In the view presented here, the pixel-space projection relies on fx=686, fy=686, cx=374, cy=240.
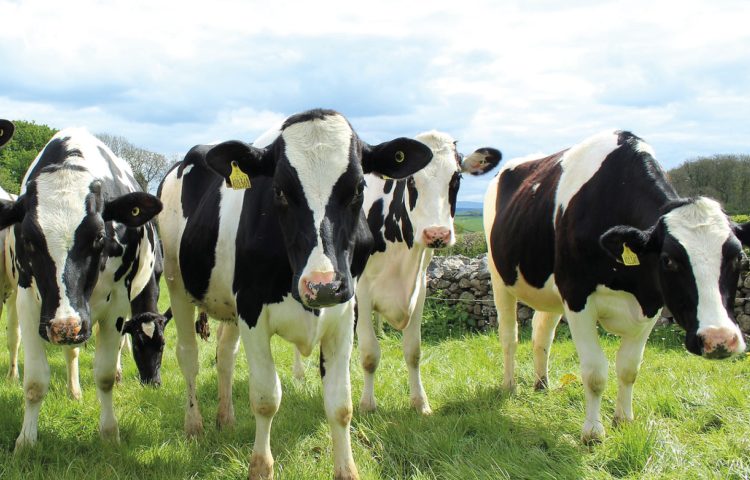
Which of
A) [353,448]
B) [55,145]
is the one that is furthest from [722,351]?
[55,145]

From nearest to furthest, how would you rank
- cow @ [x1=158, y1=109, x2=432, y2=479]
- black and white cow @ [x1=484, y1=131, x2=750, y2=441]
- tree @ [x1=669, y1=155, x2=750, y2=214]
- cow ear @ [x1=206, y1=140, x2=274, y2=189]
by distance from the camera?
cow @ [x1=158, y1=109, x2=432, y2=479] < cow ear @ [x1=206, y1=140, x2=274, y2=189] < black and white cow @ [x1=484, y1=131, x2=750, y2=441] < tree @ [x1=669, y1=155, x2=750, y2=214]

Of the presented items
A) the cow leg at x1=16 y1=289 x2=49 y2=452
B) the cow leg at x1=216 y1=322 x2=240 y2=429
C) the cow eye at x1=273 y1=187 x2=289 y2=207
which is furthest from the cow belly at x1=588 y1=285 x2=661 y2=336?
the cow leg at x1=16 y1=289 x2=49 y2=452

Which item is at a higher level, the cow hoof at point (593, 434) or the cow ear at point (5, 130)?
the cow ear at point (5, 130)

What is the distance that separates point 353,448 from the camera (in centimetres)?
510

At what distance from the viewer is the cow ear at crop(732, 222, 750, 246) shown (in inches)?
187

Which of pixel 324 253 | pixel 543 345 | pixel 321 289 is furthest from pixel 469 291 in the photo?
pixel 321 289

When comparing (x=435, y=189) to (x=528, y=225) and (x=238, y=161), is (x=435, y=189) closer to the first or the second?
(x=528, y=225)

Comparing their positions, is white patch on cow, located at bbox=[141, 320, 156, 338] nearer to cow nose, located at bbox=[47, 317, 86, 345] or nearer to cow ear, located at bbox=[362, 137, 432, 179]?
cow nose, located at bbox=[47, 317, 86, 345]

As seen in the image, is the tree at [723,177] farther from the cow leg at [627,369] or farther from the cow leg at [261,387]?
the cow leg at [261,387]

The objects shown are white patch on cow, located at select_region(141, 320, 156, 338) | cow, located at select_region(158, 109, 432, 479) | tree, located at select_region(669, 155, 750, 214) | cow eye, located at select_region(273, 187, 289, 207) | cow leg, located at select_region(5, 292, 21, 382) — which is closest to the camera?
cow, located at select_region(158, 109, 432, 479)

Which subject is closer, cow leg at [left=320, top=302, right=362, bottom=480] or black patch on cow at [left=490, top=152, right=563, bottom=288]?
cow leg at [left=320, top=302, right=362, bottom=480]

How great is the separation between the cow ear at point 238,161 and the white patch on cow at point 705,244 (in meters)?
2.78

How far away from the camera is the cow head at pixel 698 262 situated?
170 inches

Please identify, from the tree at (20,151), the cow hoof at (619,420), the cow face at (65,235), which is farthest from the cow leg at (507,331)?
the tree at (20,151)
